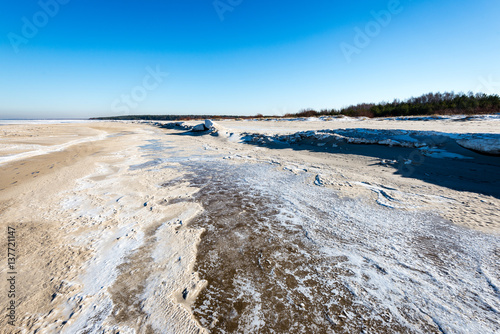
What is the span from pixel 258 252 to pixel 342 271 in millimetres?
781

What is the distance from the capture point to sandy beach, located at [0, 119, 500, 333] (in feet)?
4.55

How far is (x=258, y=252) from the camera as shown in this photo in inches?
80.1

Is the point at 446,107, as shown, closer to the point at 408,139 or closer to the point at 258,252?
the point at 408,139

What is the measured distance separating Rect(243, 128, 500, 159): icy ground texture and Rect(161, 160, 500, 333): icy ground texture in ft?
13.1

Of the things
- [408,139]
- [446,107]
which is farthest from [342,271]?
[446,107]

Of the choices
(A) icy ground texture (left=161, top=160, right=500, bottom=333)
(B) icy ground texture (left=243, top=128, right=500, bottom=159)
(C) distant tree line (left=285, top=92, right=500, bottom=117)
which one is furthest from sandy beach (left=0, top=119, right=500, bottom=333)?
(C) distant tree line (left=285, top=92, right=500, bottom=117)

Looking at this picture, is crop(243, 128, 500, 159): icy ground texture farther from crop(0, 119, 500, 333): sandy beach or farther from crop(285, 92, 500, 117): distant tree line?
crop(285, 92, 500, 117): distant tree line

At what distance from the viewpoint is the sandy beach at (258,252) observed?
139cm

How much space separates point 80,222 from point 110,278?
1.33m

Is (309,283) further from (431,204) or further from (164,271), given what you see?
(431,204)

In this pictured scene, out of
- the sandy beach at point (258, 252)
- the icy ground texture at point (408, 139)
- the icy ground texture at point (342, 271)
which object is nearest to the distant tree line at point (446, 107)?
the icy ground texture at point (408, 139)

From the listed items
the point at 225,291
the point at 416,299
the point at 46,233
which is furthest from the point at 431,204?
the point at 46,233

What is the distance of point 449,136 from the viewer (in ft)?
20.3

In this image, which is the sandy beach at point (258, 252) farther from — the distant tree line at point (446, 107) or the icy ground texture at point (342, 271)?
the distant tree line at point (446, 107)
